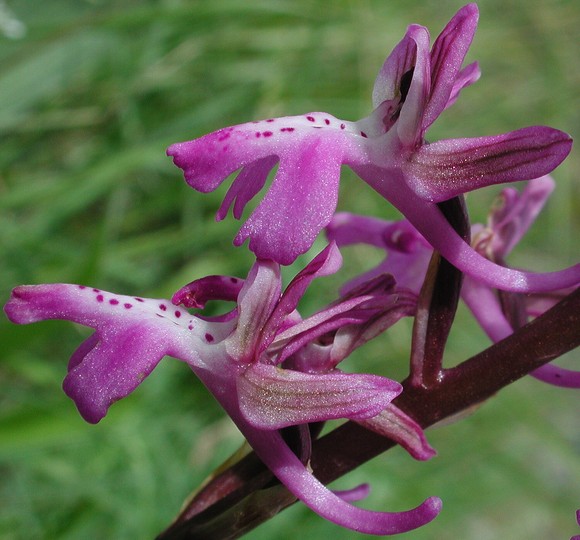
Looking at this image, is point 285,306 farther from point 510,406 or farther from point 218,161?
point 510,406

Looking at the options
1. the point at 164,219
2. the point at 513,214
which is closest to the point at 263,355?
the point at 513,214

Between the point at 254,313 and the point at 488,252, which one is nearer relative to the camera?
the point at 254,313

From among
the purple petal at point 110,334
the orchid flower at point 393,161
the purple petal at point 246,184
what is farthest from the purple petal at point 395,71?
the purple petal at point 110,334

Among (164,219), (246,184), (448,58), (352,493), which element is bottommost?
(164,219)

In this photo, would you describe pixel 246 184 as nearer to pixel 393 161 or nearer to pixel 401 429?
pixel 393 161

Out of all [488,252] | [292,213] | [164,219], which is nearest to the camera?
[292,213]

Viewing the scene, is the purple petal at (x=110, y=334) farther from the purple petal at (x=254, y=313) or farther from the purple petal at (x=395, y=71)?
the purple petal at (x=395, y=71)

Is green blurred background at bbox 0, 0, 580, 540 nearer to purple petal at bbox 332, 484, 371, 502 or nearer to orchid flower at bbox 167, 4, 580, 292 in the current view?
purple petal at bbox 332, 484, 371, 502

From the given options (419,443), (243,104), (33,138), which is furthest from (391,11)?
(419,443)
